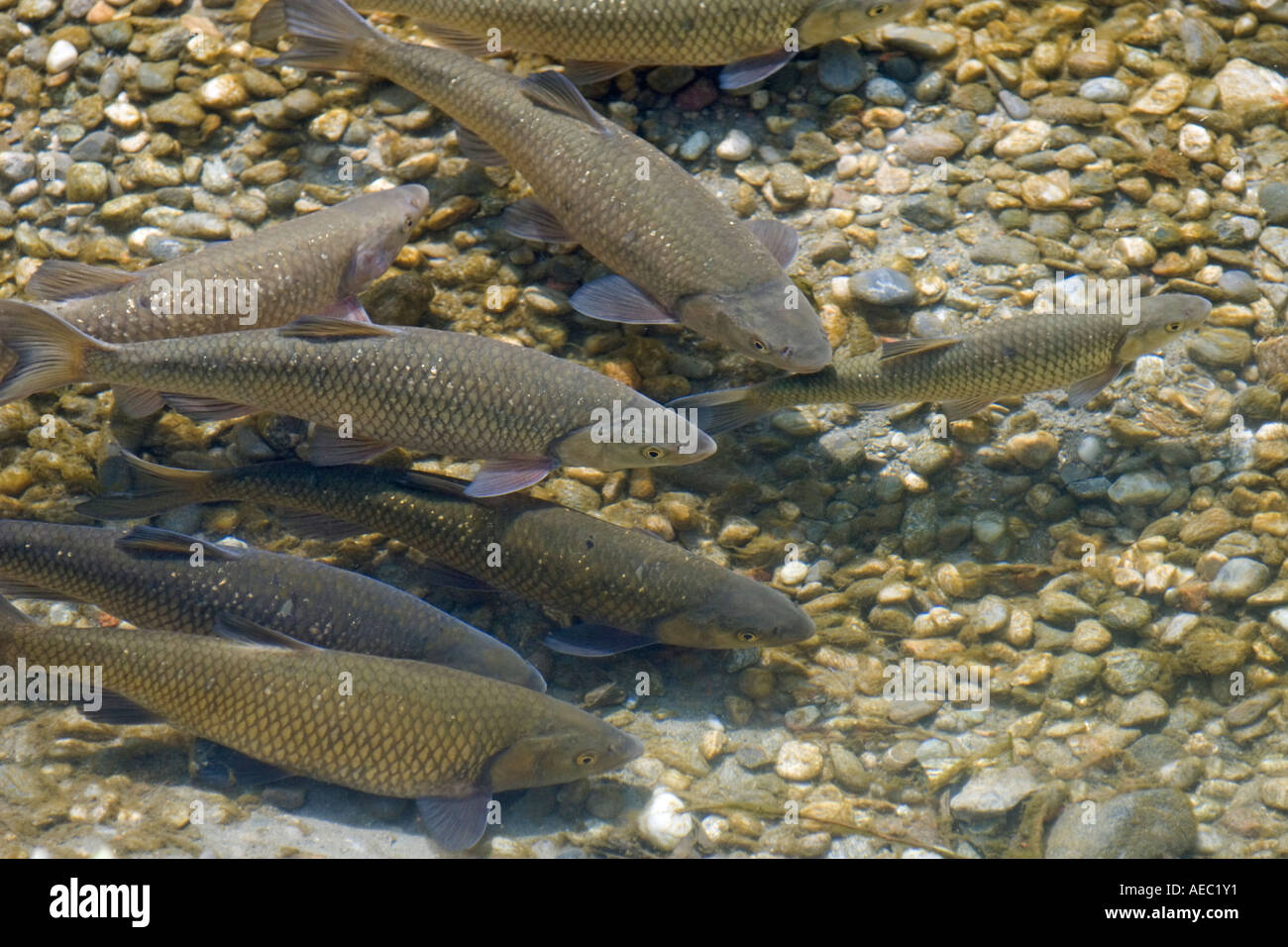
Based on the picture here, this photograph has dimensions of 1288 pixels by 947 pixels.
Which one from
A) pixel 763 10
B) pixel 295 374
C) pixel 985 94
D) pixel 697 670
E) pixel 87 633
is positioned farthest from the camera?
pixel 985 94

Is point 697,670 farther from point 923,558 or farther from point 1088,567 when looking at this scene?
point 1088,567

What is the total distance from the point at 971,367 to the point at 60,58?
563 centimetres

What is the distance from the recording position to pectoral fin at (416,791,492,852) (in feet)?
13.2

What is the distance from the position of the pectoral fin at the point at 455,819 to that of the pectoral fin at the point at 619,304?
2.25 metres

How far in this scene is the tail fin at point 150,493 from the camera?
4867 millimetres

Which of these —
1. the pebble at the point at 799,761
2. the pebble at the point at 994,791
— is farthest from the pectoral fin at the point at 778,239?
the pebble at the point at 994,791

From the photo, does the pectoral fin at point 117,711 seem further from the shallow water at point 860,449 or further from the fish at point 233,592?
the fish at point 233,592

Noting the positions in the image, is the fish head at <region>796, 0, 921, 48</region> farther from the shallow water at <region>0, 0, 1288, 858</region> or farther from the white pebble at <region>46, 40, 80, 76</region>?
the white pebble at <region>46, 40, 80, 76</region>

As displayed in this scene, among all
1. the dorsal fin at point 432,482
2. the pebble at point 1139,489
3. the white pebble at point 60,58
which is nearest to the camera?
the dorsal fin at point 432,482

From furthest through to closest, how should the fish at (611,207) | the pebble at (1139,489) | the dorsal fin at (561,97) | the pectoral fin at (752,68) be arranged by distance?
the pectoral fin at (752,68)
the dorsal fin at (561,97)
the pebble at (1139,489)
the fish at (611,207)
